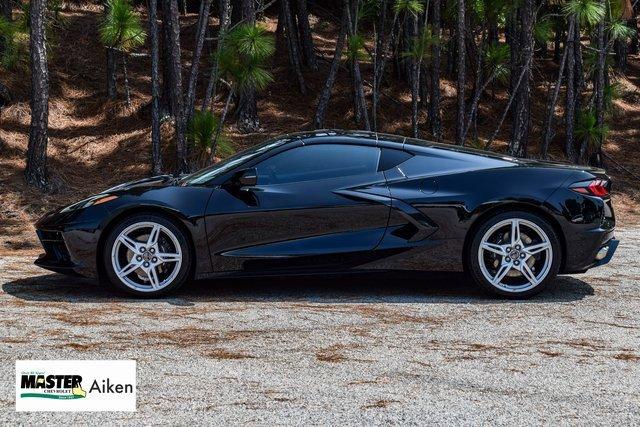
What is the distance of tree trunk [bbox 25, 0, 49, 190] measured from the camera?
48.6ft

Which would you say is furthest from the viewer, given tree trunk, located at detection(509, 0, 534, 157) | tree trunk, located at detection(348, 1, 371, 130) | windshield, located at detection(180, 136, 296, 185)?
tree trunk, located at detection(348, 1, 371, 130)

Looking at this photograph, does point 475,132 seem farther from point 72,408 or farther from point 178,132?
point 72,408

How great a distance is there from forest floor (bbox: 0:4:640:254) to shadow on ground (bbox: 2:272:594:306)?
181 inches

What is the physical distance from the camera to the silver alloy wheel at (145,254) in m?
7.36

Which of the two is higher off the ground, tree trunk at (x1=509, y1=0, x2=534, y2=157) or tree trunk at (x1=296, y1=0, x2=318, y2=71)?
tree trunk at (x1=296, y1=0, x2=318, y2=71)

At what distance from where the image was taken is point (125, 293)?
24.7 feet

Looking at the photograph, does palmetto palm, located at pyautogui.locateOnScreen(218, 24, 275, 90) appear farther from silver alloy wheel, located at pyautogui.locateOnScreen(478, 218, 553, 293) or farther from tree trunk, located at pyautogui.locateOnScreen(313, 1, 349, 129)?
silver alloy wheel, located at pyautogui.locateOnScreen(478, 218, 553, 293)

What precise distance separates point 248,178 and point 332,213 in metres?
0.71

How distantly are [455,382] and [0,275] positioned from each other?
4.96 metres

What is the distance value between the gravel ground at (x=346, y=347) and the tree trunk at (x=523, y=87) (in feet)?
33.9

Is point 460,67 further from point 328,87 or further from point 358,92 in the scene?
point 328,87

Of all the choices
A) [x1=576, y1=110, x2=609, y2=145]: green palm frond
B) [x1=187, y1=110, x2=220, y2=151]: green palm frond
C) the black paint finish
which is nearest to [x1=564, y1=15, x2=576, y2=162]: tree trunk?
[x1=576, y1=110, x2=609, y2=145]: green palm frond

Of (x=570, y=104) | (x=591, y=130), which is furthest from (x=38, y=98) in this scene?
(x=591, y=130)

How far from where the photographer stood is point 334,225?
7383 mm
